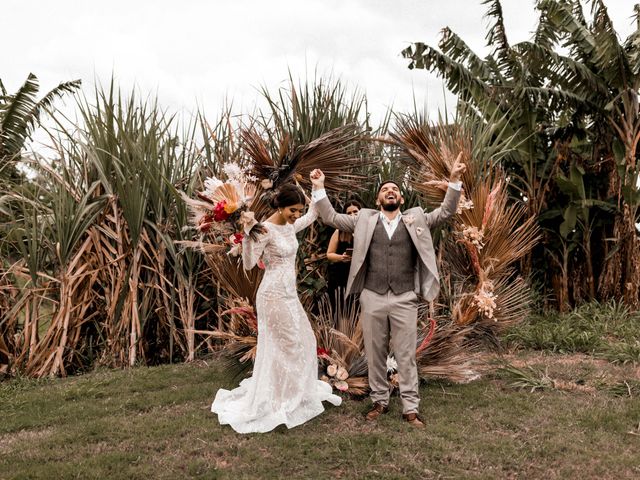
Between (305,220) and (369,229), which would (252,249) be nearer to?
(305,220)

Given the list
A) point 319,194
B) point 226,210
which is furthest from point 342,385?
point 226,210

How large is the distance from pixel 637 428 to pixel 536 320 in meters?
4.99

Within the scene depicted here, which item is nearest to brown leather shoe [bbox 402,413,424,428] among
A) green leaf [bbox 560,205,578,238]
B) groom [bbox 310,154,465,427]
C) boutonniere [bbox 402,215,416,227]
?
groom [bbox 310,154,465,427]

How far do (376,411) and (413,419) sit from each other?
1.06 feet

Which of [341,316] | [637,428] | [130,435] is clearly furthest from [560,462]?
[130,435]

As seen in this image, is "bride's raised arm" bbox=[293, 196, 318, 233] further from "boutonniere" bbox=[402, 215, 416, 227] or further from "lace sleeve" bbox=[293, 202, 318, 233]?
"boutonniere" bbox=[402, 215, 416, 227]

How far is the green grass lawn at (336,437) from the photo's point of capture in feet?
13.4

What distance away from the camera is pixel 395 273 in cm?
486

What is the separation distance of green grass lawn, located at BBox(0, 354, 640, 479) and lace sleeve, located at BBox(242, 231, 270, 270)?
1.31 metres

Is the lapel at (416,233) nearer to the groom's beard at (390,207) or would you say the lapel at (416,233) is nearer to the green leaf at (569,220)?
the groom's beard at (390,207)

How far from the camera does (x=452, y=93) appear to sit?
11227 mm

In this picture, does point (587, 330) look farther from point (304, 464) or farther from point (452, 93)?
point (304, 464)

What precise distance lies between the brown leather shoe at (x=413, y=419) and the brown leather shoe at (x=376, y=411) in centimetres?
20

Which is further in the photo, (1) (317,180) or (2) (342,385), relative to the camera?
(2) (342,385)
